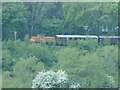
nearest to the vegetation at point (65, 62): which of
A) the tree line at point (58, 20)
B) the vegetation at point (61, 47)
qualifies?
the vegetation at point (61, 47)

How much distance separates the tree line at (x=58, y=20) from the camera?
→ 248cm

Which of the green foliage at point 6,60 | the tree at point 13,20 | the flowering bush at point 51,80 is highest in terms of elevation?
the tree at point 13,20

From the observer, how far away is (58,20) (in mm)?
2537

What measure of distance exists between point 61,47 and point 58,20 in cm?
25

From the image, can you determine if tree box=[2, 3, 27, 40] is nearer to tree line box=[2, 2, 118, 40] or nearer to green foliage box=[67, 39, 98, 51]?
tree line box=[2, 2, 118, 40]

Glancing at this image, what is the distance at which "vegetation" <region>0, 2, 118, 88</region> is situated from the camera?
246 cm

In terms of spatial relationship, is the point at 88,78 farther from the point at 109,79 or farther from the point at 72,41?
the point at 72,41

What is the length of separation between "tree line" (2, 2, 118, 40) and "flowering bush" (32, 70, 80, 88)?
368 millimetres

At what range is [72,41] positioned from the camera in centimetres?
249

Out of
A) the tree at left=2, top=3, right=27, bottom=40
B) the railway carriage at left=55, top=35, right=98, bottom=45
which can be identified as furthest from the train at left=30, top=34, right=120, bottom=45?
the tree at left=2, top=3, right=27, bottom=40

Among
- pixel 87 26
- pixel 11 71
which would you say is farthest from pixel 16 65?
pixel 87 26

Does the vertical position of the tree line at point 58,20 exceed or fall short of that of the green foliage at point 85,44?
it exceeds it

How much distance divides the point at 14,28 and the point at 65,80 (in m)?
0.67

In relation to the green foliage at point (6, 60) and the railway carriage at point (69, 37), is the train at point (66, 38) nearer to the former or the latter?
the railway carriage at point (69, 37)
